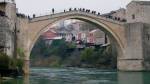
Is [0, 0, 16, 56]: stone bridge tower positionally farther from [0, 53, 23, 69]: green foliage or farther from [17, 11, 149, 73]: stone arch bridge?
[17, 11, 149, 73]: stone arch bridge

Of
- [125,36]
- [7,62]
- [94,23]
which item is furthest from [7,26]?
[125,36]

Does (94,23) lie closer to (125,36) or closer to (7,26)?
(125,36)

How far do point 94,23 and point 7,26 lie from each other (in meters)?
15.6

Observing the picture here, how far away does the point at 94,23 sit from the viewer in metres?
53.8

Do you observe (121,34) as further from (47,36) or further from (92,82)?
(47,36)

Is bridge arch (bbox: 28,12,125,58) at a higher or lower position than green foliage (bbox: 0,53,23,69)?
higher

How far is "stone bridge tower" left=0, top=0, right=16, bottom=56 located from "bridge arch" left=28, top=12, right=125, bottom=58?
15.1 feet

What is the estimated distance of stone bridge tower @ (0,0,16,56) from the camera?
39219 millimetres

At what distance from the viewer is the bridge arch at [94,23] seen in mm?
47844

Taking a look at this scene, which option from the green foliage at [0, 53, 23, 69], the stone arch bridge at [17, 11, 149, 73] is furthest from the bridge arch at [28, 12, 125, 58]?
the green foliage at [0, 53, 23, 69]

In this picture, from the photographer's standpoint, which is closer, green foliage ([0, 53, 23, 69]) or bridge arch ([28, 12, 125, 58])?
green foliage ([0, 53, 23, 69])

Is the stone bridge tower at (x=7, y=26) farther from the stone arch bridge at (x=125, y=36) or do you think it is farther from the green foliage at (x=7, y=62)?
the stone arch bridge at (x=125, y=36)

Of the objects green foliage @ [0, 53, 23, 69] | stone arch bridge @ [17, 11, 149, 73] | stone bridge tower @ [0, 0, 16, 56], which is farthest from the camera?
stone arch bridge @ [17, 11, 149, 73]

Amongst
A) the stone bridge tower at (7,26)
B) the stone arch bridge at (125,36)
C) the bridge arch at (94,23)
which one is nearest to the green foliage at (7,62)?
the stone bridge tower at (7,26)
